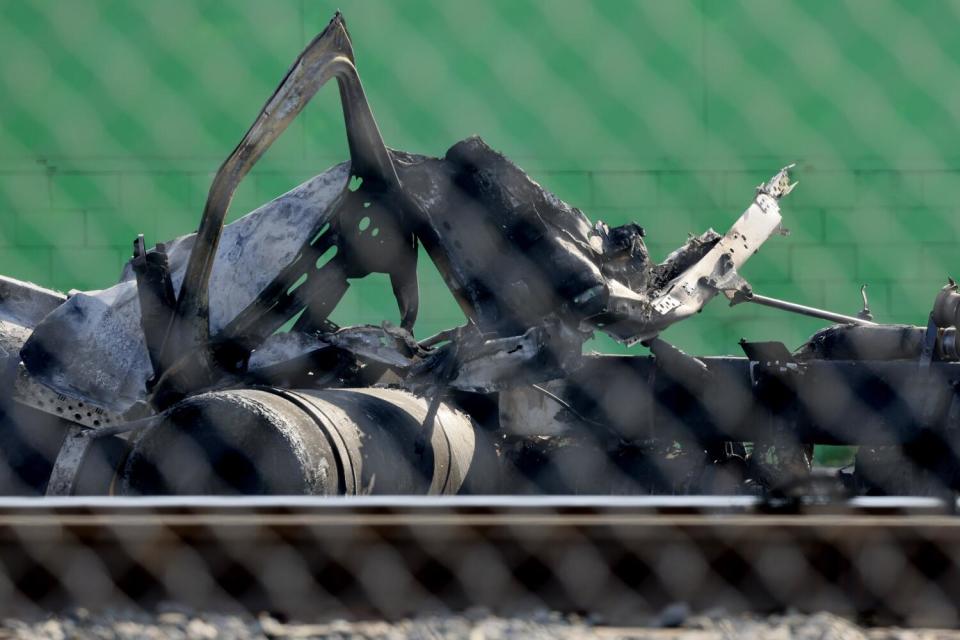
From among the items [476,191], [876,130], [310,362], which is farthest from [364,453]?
[876,130]

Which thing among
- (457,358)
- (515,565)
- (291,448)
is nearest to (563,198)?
(457,358)

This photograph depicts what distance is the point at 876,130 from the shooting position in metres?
4.98

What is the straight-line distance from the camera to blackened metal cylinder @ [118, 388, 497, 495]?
2258 millimetres

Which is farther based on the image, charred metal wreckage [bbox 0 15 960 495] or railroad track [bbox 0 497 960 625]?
charred metal wreckage [bbox 0 15 960 495]

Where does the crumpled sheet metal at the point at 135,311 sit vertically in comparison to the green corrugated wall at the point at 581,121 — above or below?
below

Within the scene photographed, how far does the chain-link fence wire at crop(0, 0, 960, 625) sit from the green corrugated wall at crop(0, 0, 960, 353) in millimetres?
11

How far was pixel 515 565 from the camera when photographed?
1.52 m

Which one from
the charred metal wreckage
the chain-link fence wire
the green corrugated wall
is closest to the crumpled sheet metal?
the charred metal wreckage

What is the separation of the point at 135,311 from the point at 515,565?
170cm

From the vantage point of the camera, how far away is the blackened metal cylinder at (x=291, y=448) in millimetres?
2258

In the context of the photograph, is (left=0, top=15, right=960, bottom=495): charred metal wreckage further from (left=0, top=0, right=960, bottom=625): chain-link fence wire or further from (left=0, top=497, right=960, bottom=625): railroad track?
(left=0, top=497, right=960, bottom=625): railroad track

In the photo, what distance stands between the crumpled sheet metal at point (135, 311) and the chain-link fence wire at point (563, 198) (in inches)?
4.9

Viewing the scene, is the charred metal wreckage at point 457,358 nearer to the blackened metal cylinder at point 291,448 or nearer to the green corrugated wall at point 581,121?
the blackened metal cylinder at point 291,448

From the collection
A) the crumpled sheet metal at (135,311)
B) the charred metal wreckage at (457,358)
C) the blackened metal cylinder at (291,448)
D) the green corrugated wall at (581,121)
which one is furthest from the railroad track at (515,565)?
the green corrugated wall at (581,121)
